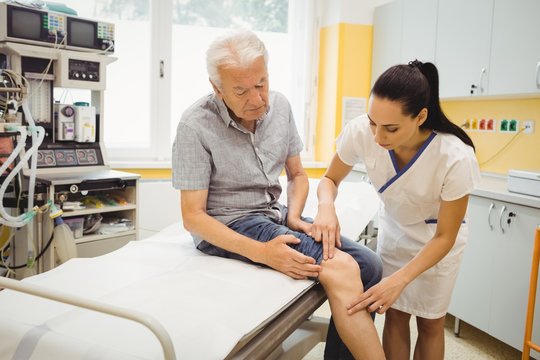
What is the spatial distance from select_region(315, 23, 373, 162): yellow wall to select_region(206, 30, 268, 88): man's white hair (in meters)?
2.63

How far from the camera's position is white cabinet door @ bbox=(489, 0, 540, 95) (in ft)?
8.23

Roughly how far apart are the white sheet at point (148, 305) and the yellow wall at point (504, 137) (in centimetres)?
217

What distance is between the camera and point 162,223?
3.49 meters

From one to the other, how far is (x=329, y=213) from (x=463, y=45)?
1.97 metres

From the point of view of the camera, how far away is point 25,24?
2350mm

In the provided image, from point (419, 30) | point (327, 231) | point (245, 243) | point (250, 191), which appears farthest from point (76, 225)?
point (419, 30)

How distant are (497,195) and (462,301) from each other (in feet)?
2.14

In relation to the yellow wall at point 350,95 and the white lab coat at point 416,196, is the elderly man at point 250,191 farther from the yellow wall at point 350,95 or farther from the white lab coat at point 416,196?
the yellow wall at point 350,95

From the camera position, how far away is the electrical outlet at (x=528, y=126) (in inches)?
113

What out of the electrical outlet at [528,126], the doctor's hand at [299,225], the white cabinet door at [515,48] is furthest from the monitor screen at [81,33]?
the electrical outlet at [528,126]

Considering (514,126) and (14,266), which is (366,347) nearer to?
(14,266)

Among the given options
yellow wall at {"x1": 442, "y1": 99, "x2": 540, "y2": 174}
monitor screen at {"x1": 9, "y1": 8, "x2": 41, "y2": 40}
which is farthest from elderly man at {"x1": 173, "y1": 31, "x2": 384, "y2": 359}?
yellow wall at {"x1": 442, "y1": 99, "x2": 540, "y2": 174}

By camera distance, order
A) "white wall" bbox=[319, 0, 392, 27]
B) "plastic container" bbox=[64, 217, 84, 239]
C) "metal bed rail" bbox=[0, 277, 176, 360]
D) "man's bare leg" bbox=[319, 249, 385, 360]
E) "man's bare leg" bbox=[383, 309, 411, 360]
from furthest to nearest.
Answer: "white wall" bbox=[319, 0, 392, 27] → "plastic container" bbox=[64, 217, 84, 239] → "man's bare leg" bbox=[383, 309, 411, 360] → "man's bare leg" bbox=[319, 249, 385, 360] → "metal bed rail" bbox=[0, 277, 176, 360]

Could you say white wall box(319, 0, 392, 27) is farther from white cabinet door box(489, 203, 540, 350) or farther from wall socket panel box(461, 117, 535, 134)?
white cabinet door box(489, 203, 540, 350)
